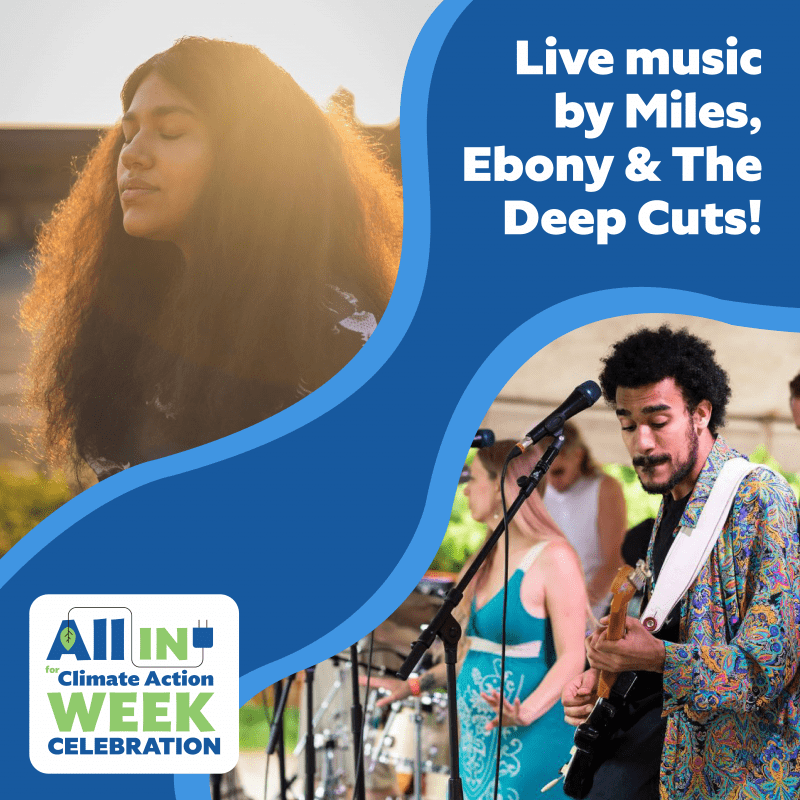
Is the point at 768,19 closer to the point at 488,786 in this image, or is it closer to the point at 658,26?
the point at 658,26

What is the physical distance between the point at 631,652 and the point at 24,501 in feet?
4.73

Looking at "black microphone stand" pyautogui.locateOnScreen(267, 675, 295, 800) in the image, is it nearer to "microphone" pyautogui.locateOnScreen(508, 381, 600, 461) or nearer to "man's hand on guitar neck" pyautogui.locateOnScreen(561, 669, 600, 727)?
"man's hand on guitar neck" pyautogui.locateOnScreen(561, 669, 600, 727)

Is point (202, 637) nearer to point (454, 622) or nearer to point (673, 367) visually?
point (454, 622)

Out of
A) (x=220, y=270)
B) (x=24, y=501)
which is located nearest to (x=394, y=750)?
(x=24, y=501)

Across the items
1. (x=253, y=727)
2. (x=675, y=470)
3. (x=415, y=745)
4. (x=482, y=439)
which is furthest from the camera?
(x=415, y=745)

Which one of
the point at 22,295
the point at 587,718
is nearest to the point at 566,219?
the point at 587,718

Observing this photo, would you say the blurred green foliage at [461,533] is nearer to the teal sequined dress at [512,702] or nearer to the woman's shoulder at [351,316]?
the teal sequined dress at [512,702]

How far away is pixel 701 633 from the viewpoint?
179 cm

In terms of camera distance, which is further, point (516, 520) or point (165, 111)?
point (516, 520)

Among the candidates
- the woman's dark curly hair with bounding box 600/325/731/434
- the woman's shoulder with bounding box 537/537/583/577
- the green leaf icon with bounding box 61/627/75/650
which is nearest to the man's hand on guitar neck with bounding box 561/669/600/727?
the woman's shoulder with bounding box 537/537/583/577

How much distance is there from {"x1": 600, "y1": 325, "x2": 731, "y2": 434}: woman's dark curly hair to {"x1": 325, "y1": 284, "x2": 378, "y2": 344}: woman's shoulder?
57 centimetres

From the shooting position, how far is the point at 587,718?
1.91 meters

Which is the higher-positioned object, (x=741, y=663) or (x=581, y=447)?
(x=581, y=447)

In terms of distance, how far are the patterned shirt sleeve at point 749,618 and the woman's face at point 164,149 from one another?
146cm
